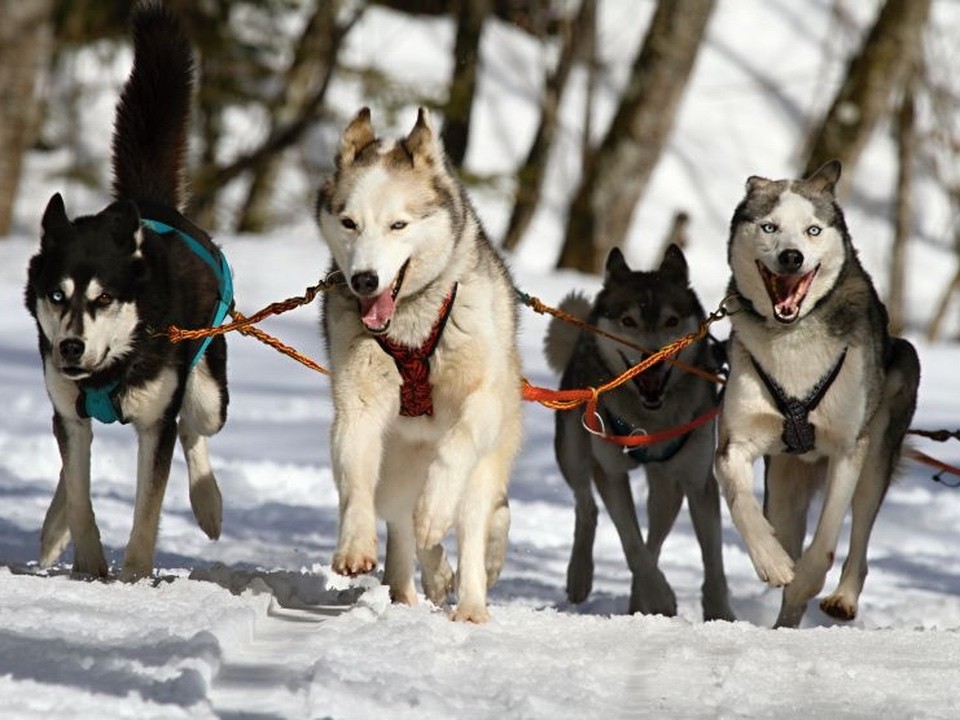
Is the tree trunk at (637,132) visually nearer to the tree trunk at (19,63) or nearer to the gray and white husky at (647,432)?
the tree trunk at (19,63)

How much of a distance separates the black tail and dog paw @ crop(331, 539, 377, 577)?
1994mm

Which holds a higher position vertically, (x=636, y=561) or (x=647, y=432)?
(x=647, y=432)

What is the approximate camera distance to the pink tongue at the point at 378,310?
4.48m

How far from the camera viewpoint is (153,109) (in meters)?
5.79

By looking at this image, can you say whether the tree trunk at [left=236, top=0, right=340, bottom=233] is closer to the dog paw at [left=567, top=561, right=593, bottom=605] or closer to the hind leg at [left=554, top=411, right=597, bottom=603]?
the hind leg at [left=554, top=411, right=597, bottom=603]

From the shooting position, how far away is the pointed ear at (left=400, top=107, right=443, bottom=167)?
184 inches

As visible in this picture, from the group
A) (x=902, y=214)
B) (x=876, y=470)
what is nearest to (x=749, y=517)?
(x=876, y=470)

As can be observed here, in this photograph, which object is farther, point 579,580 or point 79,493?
point 579,580

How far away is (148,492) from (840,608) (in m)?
2.19

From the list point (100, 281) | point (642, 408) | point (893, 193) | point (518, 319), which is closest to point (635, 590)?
point (642, 408)

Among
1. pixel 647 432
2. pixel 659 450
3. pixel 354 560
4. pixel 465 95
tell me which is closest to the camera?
pixel 354 560

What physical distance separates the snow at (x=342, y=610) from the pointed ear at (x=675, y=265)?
1.24 meters

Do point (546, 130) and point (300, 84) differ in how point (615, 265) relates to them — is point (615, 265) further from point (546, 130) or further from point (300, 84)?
point (300, 84)

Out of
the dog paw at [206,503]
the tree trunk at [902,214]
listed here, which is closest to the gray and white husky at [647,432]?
the dog paw at [206,503]
